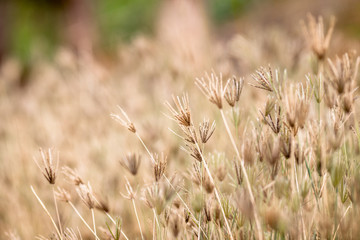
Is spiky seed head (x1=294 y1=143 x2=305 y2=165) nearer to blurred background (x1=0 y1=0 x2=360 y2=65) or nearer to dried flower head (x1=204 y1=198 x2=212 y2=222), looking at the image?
dried flower head (x1=204 y1=198 x2=212 y2=222)

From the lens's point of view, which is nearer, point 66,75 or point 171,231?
point 171,231

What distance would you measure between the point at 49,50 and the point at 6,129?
5.36 m

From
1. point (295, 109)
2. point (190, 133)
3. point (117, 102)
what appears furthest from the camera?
point (117, 102)

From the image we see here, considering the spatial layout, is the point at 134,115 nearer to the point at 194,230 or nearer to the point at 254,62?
the point at 254,62

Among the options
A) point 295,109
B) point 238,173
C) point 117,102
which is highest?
point 117,102

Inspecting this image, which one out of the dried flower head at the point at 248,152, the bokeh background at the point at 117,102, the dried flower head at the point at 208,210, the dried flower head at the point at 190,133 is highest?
the bokeh background at the point at 117,102

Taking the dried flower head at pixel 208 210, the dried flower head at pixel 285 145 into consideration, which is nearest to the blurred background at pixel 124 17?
the dried flower head at pixel 285 145

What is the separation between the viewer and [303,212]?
100 centimetres

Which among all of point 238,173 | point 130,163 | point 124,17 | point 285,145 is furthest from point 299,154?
point 124,17

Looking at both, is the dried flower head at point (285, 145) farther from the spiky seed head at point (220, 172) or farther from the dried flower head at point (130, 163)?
the dried flower head at point (130, 163)

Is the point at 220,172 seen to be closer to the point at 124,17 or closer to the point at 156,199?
the point at 156,199

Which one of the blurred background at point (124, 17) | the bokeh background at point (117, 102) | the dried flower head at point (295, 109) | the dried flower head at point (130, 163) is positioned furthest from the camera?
the blurred background at point (124, 17)

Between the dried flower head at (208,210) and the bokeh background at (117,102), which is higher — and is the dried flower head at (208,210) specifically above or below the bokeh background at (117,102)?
below

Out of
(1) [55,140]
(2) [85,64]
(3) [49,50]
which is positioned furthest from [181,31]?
(3) [49,50]
